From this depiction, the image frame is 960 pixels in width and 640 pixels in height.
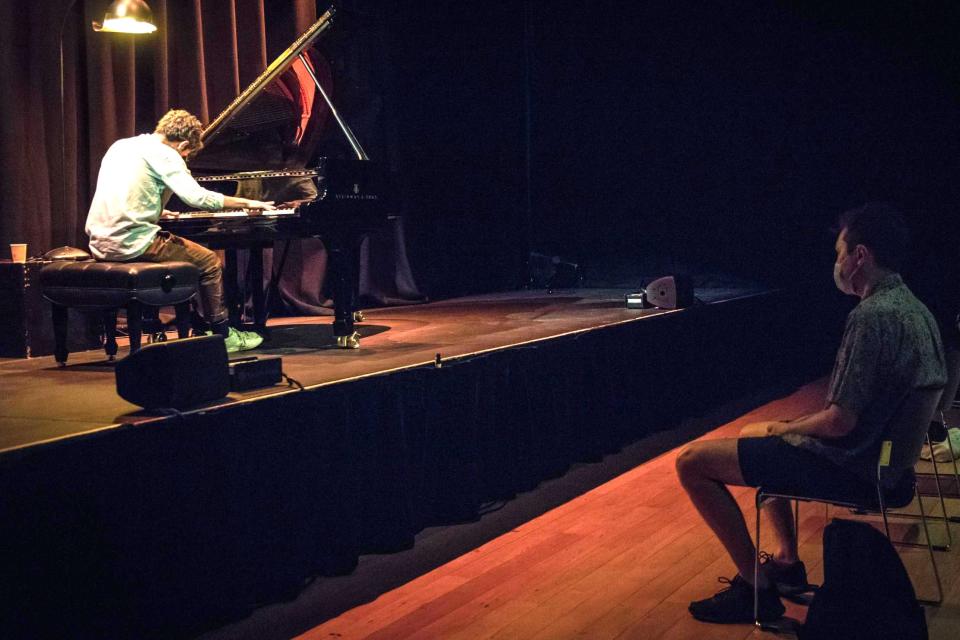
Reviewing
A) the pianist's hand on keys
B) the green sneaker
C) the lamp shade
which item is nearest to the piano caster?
the green sneaker

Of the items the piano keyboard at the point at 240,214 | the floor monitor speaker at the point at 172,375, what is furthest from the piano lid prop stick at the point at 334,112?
the floor monitor speaker at the point at 172,375

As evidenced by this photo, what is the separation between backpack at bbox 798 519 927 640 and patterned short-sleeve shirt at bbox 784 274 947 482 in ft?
1.15

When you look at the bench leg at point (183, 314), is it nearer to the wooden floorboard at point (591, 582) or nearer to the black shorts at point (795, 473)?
the wooden floorboard at point (591, 582)

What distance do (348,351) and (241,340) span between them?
575 millimetres

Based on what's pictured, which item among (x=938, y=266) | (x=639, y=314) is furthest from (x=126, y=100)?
(x=938, y=266)

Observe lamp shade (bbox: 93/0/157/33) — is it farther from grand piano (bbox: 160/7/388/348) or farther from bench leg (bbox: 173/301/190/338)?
bench leg (bbox: 173/301/190/338)

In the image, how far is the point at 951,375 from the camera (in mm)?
3713

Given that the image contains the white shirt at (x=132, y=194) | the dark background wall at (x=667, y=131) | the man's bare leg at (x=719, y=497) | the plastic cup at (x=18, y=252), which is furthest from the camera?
the dark background wall at (x=667, y=131)

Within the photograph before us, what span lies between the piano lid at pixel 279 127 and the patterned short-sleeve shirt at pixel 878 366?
133 inches

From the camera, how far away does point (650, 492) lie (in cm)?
461

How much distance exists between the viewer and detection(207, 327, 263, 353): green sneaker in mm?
4922

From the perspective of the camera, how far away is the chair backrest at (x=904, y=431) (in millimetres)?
2838

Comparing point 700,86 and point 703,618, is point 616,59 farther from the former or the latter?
point 703,618

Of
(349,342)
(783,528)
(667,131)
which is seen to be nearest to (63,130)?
(349,342)
